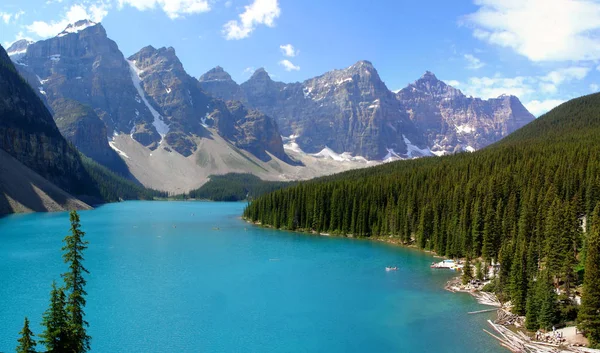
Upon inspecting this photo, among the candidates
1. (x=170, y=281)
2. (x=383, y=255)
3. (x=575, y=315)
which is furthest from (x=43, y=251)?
(x=575, y=315)

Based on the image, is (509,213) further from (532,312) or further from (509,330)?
(509,330)

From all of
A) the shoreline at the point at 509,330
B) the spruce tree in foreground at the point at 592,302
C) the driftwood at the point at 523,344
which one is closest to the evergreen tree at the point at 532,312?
the shoreline at the point at 509,330

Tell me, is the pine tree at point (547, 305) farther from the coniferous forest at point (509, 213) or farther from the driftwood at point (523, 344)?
the driftwood at point (523, 344)

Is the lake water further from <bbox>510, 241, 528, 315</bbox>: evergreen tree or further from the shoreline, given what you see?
<bbox>510, 241, 528, 315</bbox>: evergreen tree

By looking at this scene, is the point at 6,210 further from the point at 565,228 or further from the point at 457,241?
the point at 565,228

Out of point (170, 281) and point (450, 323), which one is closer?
point (450, 323)

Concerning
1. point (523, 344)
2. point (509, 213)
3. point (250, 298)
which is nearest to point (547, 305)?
point (523, 344)
